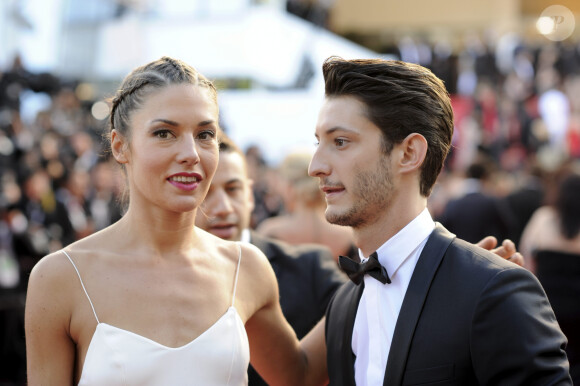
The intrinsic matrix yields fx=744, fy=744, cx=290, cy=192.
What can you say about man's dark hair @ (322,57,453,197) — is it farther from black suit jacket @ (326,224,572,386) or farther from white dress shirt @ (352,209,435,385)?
black suit jacket @ (326,224,572,386)

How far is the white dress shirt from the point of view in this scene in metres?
2.44

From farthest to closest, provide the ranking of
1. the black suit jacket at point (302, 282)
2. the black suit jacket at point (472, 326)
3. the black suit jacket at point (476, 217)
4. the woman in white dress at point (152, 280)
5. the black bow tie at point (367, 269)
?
the black suit jacket at point (476, 217)
the black suit jacket at point (302, 282)
the black bow tie at point (367, 269)
the woman in white dress at point (152, 280)
the black suit jacket at point (472, 326)

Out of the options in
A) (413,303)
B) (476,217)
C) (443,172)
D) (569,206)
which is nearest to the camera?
(413,303)

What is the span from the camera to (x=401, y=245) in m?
2.50

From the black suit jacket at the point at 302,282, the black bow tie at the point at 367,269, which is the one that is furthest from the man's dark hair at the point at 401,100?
the black suit jacket at the point at 302,282

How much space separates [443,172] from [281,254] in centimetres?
1143

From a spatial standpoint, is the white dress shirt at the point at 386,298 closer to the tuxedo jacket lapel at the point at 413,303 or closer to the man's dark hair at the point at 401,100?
the tuxedo jacket lapel at the point at 413,303

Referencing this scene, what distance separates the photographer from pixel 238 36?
742 inches

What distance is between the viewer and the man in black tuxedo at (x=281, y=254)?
140 inches

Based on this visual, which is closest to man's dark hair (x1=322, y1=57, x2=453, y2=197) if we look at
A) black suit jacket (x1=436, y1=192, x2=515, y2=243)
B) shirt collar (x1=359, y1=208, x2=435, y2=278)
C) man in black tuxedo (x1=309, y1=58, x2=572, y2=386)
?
man in black tuxedo (x1=309, y1=58, x2=572, y2=386)

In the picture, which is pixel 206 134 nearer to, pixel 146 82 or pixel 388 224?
pixel 146 82

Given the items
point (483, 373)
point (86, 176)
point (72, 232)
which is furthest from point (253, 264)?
point (86, 176)

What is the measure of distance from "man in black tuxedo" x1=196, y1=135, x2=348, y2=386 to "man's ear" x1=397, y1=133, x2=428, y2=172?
1.23m

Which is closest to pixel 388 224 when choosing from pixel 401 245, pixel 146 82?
pixel 401 245
